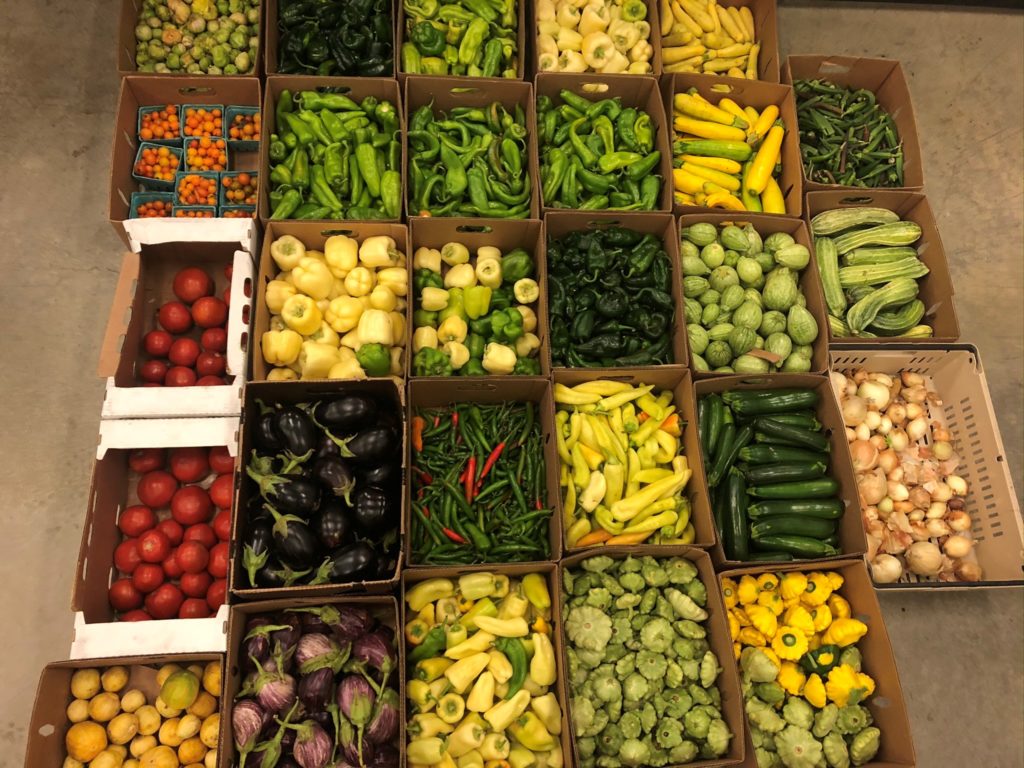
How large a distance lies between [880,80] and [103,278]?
14.1 ft

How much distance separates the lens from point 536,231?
2.88 m

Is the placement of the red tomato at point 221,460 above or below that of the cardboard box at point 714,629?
above

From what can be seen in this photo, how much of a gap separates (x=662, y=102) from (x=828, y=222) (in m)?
0.98

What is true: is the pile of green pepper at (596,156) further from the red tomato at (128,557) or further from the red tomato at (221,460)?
the red tomato at (128,557)

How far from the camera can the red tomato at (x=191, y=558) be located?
2.49 metres

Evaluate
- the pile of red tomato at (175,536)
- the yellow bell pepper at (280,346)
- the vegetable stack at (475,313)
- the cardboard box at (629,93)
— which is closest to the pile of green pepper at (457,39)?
the cardboard box at (629,93)

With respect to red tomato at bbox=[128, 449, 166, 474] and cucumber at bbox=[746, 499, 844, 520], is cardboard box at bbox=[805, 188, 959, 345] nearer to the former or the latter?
cucumber at bbox=[746, 499, 844, 520]

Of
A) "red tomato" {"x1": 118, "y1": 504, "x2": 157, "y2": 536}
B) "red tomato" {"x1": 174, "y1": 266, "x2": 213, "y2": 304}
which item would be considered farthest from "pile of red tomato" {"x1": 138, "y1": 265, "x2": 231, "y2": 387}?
"red tomato" {"x1": 118, "y1": 504, "x2": 157, "y2": 536}

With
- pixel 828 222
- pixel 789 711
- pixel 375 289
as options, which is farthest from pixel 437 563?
pixel 828 222

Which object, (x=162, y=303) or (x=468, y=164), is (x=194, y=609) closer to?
(x=162, y=303)

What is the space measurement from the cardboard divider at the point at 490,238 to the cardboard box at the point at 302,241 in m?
0.06

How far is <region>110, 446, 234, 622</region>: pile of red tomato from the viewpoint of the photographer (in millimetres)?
2467

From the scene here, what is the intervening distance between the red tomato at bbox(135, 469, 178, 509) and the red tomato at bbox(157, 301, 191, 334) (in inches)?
24.0

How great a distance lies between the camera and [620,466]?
8.41ft
